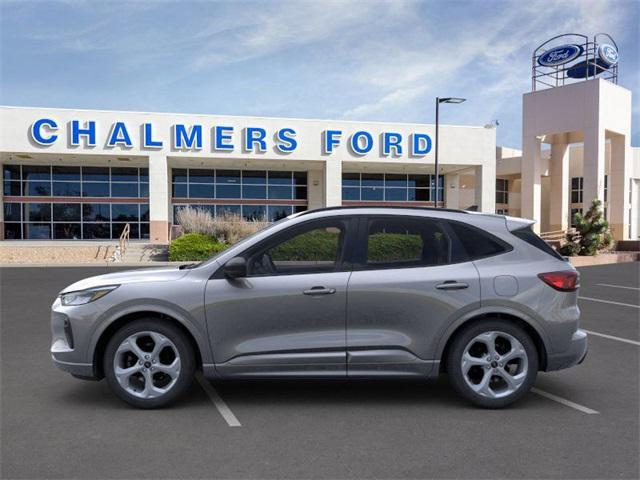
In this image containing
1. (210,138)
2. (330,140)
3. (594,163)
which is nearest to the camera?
(210,138)

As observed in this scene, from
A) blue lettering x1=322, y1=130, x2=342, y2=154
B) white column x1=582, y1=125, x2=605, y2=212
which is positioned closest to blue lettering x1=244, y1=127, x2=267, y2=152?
blue lettering x1=322, y1=130, x2=342, y2=154

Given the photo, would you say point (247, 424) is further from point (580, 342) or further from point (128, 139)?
point (128, 139)

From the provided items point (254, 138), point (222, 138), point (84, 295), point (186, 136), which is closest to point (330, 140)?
point (254, 138)

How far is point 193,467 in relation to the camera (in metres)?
3.55

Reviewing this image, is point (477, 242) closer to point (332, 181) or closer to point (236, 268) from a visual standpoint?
point (236, 268)

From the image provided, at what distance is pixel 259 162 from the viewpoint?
31.5 metres

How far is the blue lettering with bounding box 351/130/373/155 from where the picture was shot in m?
31.0

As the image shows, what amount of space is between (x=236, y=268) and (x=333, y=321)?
0.93m

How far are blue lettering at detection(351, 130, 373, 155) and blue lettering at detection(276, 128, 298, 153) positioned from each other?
3.40m

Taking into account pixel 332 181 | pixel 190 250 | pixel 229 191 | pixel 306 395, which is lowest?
pixel 306 395

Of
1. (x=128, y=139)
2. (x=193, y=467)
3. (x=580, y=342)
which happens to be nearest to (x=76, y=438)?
(x=193, y=467)

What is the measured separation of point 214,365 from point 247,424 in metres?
0.58

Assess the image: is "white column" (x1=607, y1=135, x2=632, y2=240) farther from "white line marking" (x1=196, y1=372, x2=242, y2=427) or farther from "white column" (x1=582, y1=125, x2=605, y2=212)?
"white line marking" (x1=196, y1=372, x2=242, y2=427)

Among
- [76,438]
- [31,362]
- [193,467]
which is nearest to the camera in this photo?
[193,467]
